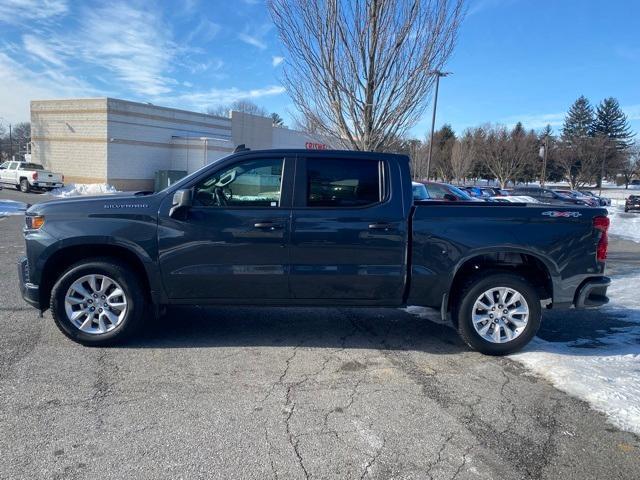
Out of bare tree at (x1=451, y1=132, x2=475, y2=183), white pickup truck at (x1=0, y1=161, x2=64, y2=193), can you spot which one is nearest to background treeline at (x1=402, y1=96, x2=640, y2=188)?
bare tree at (x1=451, y1=132, x2=475, y2=183)

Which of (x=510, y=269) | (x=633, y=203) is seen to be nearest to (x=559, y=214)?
(x=510, y=269)

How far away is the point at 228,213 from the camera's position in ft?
15.4

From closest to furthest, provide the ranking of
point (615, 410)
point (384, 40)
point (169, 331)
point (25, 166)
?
point (615, 410) → point (169, 331) → point (384, 40) → point (25, 166)

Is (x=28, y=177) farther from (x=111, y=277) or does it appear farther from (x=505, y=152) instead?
(x=505, y=152)

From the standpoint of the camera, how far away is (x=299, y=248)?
4.71 metres

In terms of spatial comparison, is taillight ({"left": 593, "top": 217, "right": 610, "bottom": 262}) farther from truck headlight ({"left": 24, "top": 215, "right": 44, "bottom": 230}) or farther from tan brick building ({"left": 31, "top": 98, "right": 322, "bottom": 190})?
tan brick building ({"left": 31, "top": 98, "right": 322, "bottom": 190})

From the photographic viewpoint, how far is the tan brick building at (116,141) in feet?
109

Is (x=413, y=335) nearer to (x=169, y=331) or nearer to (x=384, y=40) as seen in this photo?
(x=169, y=331)

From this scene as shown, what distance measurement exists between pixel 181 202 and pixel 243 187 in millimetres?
655

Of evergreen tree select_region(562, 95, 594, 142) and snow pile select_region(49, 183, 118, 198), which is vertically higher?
evergreen tree select_region(562, 95, 594, 142)

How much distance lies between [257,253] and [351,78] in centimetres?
576

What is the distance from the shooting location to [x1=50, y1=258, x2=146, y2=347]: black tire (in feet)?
15.4

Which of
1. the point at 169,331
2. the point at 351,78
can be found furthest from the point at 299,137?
the point at 169,331

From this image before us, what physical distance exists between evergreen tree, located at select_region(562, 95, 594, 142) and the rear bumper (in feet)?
310
